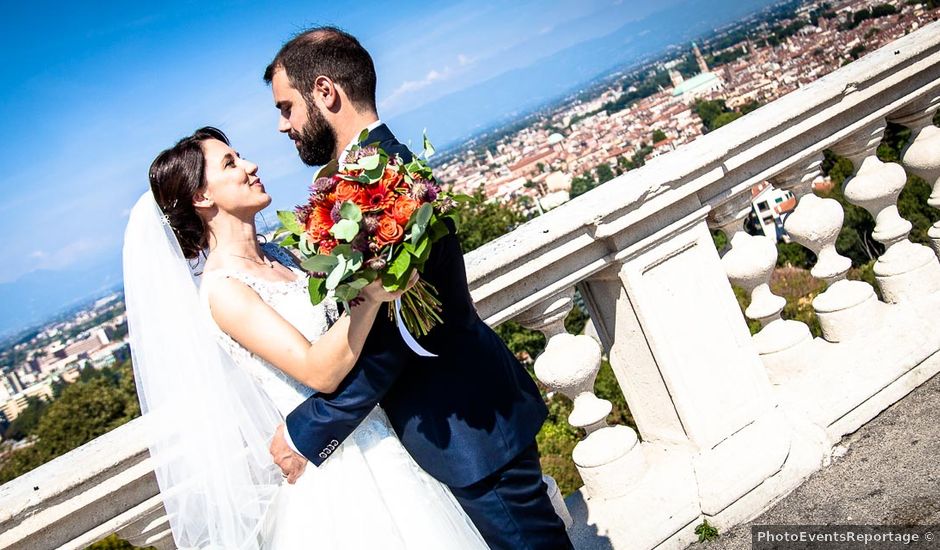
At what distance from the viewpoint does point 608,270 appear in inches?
124

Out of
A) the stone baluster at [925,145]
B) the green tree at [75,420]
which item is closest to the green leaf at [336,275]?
the stone baluster at [925,145]

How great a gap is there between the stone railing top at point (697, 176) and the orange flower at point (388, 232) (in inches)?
38.9

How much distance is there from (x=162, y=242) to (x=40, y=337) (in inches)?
8693

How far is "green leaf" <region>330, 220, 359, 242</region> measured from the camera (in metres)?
1.79

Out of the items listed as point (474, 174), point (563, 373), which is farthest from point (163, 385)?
point (474, 174)

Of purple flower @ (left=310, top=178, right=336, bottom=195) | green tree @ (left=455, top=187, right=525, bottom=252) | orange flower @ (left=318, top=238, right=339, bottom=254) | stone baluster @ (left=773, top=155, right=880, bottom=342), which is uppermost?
purple flower @ (left=310, top=178, right=336, bottom=195)

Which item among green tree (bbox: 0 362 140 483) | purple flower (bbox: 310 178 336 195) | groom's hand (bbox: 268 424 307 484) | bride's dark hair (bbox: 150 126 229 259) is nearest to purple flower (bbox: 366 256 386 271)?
purple flower (bbox: 310 178 336 195)

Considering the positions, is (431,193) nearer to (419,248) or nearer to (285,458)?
(419,248)

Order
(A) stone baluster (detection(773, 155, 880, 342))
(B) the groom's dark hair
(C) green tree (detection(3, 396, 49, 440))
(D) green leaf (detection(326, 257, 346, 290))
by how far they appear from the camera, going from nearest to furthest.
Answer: (D) green leaf (detection(326, 257, 346, 290)) → (B) the groom's dark hair → (A) stone baluster (detection(773, 155, 880, 342)) → (C) green tree (detection(3, 396, 49, 440))

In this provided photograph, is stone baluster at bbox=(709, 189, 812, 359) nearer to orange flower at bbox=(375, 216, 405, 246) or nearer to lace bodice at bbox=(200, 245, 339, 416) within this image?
lace bodice at bbox=(200, 245, 339, 416)

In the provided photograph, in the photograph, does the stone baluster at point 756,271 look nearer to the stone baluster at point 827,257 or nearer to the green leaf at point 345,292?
the stone baluster at point 827,257

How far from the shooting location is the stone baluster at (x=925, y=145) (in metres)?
3.78

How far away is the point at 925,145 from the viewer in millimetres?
3809

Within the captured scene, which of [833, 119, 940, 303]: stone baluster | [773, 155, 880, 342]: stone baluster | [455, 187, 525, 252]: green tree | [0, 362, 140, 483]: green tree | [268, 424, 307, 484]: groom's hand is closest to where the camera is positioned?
[268, 424, 307, 484]: groom's hand
